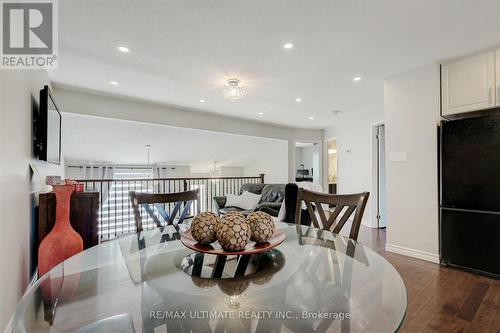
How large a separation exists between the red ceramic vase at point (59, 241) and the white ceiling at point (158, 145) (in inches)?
100

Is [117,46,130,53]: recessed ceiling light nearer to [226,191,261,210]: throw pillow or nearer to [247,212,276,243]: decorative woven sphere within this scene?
[247,212,276,243]: decorative woven sphere

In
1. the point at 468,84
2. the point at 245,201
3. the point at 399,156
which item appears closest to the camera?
the point at 468,84

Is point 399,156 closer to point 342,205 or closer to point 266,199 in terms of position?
point 342,205

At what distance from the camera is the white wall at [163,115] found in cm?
363

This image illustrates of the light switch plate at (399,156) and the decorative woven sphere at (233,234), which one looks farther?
the light switch plate at (399,156)

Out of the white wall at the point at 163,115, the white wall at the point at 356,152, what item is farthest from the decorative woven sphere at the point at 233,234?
the white wall at the point at 356,152

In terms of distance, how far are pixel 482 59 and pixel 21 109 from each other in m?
4.33

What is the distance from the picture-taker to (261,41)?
2232 mm

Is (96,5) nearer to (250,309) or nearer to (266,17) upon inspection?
(266,17)

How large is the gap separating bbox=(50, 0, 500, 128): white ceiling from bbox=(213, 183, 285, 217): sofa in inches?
64.5

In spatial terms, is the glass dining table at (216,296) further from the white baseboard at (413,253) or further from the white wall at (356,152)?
the white wall at (356,152)

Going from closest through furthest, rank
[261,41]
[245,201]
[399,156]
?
[261,41] < [399,156] < [245,201]

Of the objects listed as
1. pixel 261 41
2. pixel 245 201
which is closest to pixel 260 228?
pixel 261 41

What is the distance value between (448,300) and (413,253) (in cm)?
106
